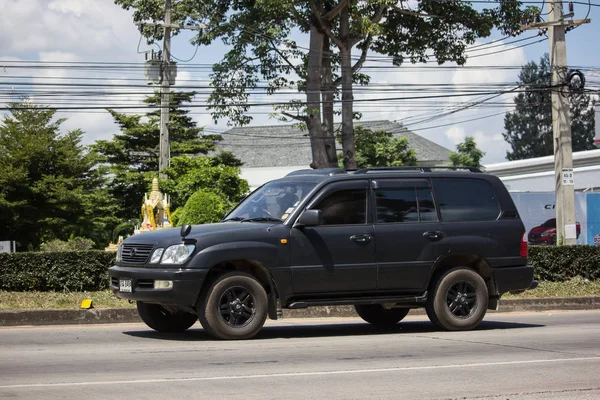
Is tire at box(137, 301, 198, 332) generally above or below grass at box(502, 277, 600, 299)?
above

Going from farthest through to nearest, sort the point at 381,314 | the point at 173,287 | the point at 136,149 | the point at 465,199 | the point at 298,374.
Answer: the point at 136,149
the point at 381,314
the point at 465,199
the point at 173,287
the point at 298,374

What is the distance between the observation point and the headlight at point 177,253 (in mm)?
10297

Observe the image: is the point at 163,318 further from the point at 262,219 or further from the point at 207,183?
the point at 207,183

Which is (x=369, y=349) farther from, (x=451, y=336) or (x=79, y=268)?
(x=79, y=268)

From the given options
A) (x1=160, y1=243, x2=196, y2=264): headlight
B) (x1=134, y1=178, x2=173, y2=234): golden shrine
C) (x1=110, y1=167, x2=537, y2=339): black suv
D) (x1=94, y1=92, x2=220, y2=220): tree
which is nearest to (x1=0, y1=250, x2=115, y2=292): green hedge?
(x1=110, y1=167, x2=537, y2=339): black suv

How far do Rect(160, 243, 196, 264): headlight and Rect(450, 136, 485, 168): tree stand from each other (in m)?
56.9

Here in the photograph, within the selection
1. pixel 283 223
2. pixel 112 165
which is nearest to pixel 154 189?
pixel 283 223

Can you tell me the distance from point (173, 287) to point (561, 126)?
15752 mm

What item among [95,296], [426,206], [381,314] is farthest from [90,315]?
[426,206]

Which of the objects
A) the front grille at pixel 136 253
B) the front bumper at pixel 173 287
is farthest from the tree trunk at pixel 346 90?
the front bumper at pixel 173 287

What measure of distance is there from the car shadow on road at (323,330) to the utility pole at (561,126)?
1015 cm

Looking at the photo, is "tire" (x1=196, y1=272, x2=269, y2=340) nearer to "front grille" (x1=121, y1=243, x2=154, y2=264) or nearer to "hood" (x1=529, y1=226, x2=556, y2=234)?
"front grille" (x1=121, y1=243, x2=154, y2=264)

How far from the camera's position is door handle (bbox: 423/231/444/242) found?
37.4 feet

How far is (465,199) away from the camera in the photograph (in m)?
11.9
